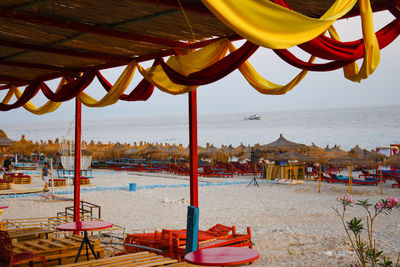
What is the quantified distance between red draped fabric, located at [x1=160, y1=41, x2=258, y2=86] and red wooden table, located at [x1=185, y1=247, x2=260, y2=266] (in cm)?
171

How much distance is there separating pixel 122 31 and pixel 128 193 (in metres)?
11.6

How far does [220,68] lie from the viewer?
4645 mm

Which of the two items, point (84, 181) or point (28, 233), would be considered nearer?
point (28, 233)

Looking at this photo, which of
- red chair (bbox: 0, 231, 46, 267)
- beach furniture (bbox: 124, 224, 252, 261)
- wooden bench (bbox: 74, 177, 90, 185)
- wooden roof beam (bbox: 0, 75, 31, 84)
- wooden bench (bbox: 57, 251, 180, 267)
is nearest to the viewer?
wooden bench (bbox: 57, 251, 180, 267)

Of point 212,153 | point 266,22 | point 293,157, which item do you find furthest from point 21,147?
point 266,22

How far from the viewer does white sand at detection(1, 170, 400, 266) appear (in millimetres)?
7441

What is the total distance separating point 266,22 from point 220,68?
2226mm

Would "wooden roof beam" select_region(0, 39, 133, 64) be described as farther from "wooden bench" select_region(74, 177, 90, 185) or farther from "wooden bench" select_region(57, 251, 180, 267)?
"wooden bench" select_region(74, 177, 90, 185)

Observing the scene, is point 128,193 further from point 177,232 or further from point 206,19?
point 206,19

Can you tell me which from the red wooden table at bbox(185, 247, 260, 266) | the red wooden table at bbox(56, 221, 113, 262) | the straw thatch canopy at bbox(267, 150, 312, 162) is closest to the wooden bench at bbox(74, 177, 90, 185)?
the straw thatch canopy at bbox(267, 150, 312, 162)

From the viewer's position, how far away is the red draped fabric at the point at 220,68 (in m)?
4.44

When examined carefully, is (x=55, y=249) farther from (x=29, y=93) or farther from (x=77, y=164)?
(x=29, y=93)

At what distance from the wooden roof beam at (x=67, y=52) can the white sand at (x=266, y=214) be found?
139 inches

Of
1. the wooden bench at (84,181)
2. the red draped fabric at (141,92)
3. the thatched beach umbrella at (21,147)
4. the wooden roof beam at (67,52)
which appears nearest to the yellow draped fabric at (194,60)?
the red draped fabric at (141,92)
